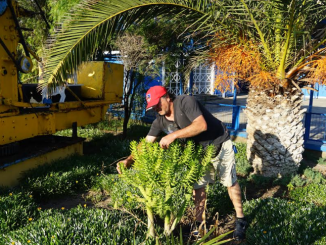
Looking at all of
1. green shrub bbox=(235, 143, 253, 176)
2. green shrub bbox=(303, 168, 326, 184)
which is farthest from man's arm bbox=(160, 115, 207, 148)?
green shrub bbox=(303, 168, 326, 184)

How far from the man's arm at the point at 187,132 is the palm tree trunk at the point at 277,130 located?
2876mm

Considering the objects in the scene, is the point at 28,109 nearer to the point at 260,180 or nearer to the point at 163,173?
the point at 163,173

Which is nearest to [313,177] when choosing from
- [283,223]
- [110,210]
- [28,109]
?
[283,223]

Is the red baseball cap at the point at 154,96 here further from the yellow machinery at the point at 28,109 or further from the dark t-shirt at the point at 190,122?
the yellow machinery at the point at 28,109

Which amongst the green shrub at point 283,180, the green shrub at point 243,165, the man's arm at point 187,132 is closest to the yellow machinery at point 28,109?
the man's arm at point 187,132

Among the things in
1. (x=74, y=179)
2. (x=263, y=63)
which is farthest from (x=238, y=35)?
(x=74, y=179)

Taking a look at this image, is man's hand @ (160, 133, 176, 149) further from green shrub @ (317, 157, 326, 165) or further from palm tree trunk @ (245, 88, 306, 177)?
green shrub @ (317, 157, 326, 165)

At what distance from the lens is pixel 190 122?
3.20 meters

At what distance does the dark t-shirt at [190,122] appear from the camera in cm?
306

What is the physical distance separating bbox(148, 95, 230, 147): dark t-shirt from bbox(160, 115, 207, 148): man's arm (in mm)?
64

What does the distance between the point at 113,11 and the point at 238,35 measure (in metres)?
2.21

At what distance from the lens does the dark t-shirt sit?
10.0 ft

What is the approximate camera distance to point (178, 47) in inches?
354

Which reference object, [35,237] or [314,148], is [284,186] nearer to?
[314,148]
